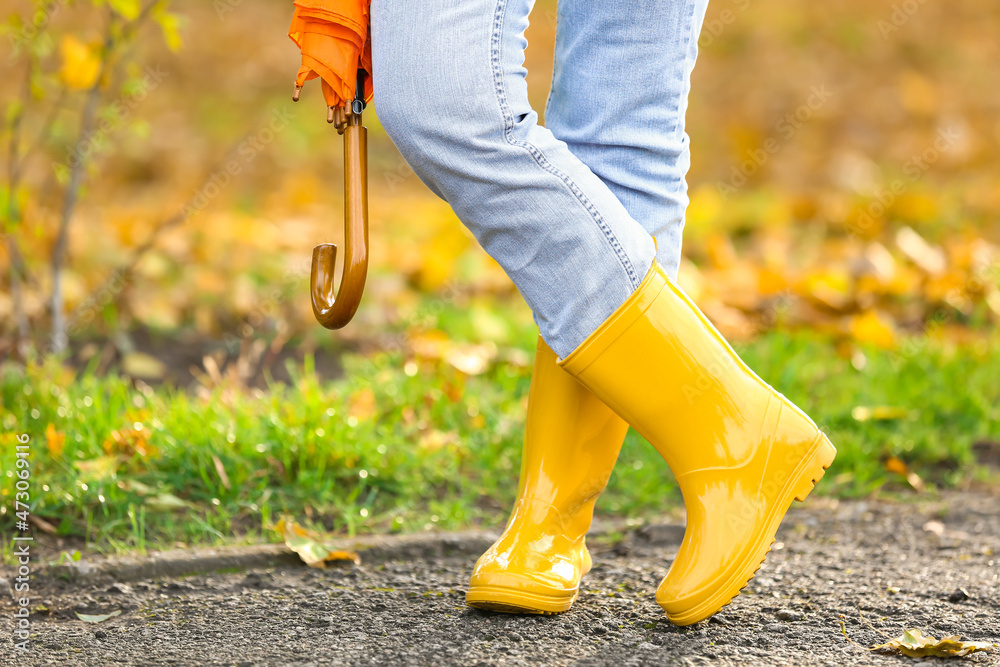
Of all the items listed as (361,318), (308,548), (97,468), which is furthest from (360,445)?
(361,318)

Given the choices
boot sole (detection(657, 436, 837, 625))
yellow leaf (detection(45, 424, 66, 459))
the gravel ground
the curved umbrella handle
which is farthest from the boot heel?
yellow leaf (detection(45, 424, 66, 459))

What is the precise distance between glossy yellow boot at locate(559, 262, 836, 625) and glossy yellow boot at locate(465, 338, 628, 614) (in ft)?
0.39

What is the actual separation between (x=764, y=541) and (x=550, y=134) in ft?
2.11

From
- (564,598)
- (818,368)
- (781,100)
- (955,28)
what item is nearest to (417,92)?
(564,598)

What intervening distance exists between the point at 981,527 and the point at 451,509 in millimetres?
1058

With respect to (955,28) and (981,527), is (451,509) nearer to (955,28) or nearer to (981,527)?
(981,527)

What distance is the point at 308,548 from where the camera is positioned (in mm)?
1635

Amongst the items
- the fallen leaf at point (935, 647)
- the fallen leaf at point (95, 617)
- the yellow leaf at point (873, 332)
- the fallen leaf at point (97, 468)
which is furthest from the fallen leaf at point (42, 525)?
the yellow leaf at point (873, 332)

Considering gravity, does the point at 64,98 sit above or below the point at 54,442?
above

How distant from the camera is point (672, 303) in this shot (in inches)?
50.7

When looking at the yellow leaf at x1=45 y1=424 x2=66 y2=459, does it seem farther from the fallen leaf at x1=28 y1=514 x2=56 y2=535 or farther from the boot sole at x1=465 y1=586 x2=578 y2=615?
the boot sole at x1=465 y1=586 x2=578 y2=615

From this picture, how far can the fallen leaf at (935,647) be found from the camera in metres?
1.23

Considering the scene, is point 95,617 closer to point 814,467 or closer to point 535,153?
point 535,153

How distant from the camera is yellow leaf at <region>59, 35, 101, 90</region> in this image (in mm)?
2215
